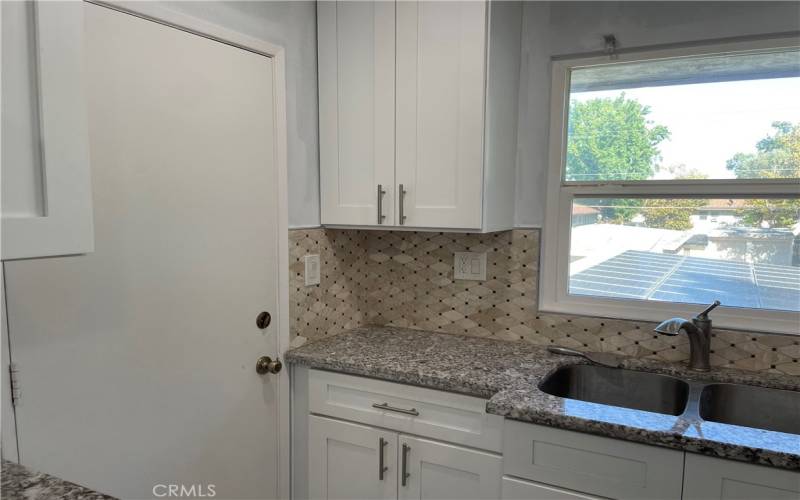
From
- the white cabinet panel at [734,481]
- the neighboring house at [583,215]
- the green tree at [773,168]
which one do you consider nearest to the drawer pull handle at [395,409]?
the white cabinet panel at [734,481]

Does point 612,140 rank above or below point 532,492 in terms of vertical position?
above

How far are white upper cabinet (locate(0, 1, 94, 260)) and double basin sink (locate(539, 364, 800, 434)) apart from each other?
1.42 metres

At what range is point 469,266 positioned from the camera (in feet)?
7.39

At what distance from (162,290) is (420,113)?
3.46 ft

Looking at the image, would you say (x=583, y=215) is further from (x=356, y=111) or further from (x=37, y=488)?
(x=37, y=488)

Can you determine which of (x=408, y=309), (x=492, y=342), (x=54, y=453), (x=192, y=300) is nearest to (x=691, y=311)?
(x=492, y=342)

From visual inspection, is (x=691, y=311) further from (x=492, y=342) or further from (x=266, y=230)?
(x=266, y=230)

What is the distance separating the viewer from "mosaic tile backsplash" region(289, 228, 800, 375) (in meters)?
1.86

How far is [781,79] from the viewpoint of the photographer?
1.78 metres

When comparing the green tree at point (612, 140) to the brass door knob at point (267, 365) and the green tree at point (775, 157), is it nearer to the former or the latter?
the green tree at point (775, 157)

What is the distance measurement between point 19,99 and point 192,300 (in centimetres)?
95

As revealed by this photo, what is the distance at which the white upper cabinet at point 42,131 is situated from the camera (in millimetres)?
787

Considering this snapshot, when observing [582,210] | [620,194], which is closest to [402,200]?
[582,210]

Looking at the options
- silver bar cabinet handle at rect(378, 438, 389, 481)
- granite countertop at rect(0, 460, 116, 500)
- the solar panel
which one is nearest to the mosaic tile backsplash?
the solar panel
